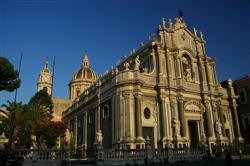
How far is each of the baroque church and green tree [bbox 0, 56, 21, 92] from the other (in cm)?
1053

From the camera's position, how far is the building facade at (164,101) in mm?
29312

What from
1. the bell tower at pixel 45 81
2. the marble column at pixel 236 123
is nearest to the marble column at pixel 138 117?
the marble column at pixel 236 123

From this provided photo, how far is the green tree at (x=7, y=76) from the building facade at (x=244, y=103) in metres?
33.9

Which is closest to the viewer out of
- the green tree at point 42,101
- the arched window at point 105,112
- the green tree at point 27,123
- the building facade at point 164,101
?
the building facade at point 164,101

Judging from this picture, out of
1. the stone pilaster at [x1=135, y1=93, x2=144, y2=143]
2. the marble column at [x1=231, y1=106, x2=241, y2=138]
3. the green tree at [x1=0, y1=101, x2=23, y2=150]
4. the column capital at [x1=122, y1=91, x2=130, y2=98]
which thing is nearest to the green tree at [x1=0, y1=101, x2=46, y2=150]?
the green tree at [x1=0, y1=101, x2=23, y2=150]

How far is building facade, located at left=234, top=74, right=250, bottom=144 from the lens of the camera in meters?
39.3

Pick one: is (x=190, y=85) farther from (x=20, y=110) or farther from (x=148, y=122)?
(x=20, y=110)

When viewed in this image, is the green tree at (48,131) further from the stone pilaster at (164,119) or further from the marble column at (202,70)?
the marble column at (202,70)

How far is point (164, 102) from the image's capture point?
31.2 metres

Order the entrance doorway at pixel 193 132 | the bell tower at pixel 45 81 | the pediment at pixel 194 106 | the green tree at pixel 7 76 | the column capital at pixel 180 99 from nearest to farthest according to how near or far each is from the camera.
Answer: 1. the green tree at pixel 7 76
2. the column capital at pixel 180 99
3. the pediment at pixel 194 106
4. the entrance doorway at pixel 193 132
5. the bell tower at pixel 45 81

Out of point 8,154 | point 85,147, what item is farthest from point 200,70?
point 8,154

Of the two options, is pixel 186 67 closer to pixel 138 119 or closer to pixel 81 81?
pixel 138 119

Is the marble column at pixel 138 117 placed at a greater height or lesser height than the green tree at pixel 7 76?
lesser

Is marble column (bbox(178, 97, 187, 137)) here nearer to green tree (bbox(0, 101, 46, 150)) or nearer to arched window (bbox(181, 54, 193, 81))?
arched window (bbox(181, 54, 193, 81))
